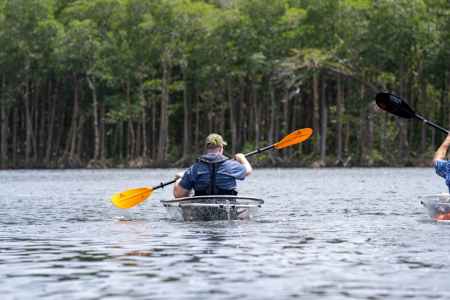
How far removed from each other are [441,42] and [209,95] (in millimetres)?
18154

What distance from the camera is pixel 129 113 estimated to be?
87062 mm

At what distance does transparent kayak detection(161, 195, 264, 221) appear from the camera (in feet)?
75.5

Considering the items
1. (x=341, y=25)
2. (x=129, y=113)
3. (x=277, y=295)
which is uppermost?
(x=341, y=25)

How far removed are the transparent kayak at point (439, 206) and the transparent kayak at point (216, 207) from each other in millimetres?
3263

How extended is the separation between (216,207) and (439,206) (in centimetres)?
424

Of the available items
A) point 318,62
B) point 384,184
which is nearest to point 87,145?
point 318,62

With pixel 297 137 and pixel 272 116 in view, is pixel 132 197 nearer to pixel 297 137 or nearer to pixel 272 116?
pixel 297 137

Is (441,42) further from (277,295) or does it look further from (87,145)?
(277,295)

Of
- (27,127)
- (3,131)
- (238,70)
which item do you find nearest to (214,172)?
(238,70)

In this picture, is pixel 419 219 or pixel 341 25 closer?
pixel 419 219

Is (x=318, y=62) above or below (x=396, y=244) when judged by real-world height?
above

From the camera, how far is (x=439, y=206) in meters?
23.7

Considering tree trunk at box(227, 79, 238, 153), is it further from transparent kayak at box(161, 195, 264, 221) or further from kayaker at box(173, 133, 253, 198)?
kayaker at box(173, 133, 253, 198)

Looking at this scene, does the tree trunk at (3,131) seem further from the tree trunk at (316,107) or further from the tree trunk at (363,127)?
the tree trunk at (363,127)
